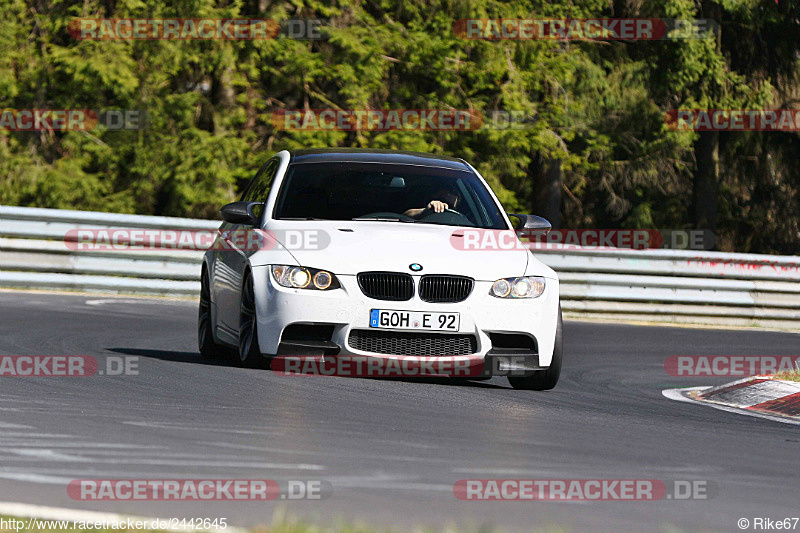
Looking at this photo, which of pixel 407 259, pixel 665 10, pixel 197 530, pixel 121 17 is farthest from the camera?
pixel 665 10

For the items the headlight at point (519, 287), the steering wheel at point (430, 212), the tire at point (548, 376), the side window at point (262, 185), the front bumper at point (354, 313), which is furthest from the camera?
the side window at point (262, 185)

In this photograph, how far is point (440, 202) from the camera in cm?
1012

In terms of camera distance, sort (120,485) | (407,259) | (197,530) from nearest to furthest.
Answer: (197,530) → (120,485) → (407,259)

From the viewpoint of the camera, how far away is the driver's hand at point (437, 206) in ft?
33.0

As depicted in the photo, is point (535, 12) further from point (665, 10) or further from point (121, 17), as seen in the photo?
point (121, 17)

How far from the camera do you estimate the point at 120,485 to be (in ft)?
17.6

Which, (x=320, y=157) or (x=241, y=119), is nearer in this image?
(x=320, y=157)

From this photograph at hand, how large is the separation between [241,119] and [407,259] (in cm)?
1651

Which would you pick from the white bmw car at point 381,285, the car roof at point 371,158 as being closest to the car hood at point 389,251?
the white bmw car at point 381,285

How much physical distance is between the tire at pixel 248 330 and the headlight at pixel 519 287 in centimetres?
151

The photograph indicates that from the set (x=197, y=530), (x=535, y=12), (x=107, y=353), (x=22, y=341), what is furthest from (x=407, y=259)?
(x=535, y=12)

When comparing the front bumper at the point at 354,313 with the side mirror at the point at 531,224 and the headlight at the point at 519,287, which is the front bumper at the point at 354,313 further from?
the side mirror at the point at 531,224

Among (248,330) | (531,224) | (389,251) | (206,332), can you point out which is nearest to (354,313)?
(389,251)

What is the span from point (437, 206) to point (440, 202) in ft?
0.22
